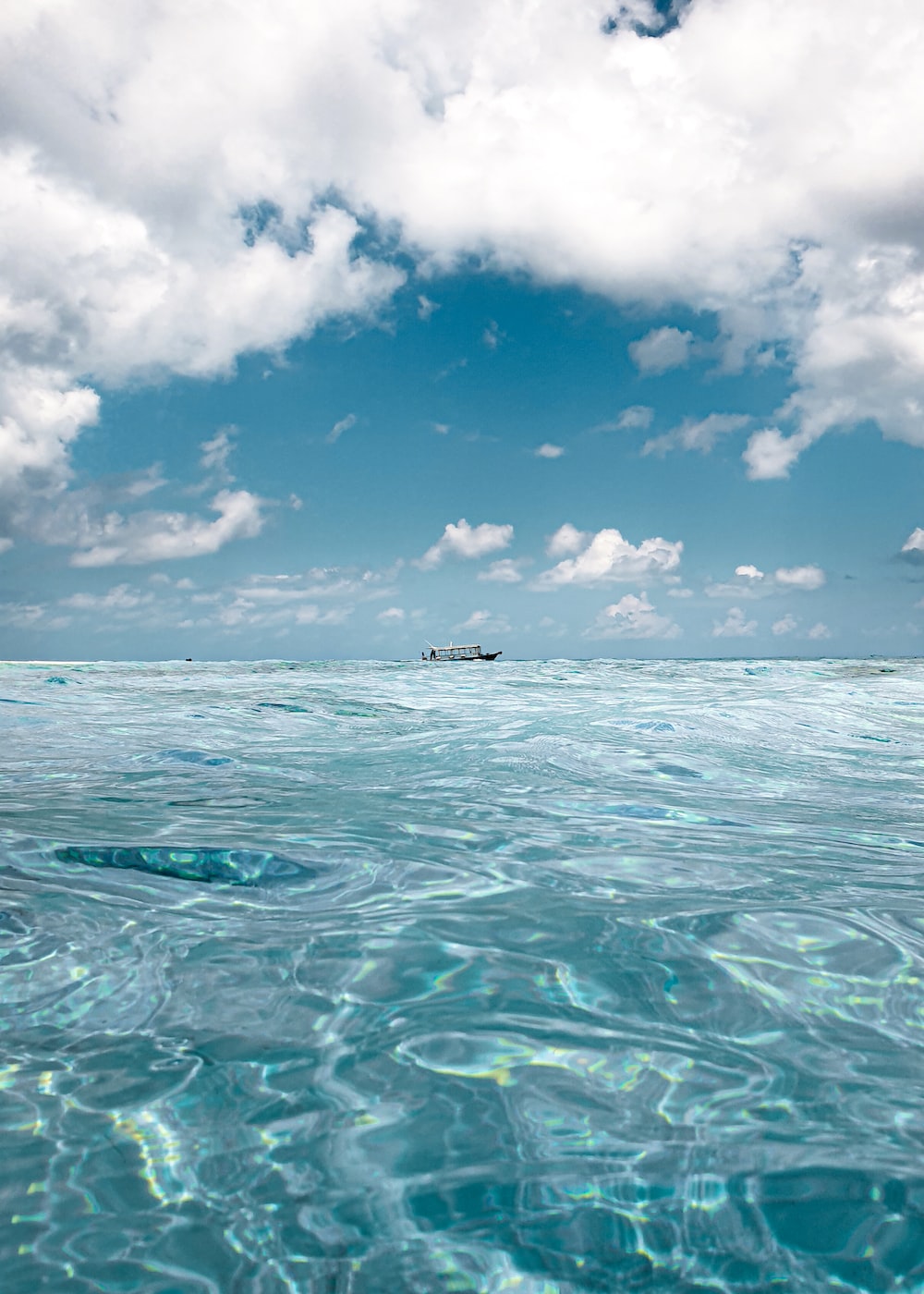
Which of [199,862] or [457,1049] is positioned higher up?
[199,862]

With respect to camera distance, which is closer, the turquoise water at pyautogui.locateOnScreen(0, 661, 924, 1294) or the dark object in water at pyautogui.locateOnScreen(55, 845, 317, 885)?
the turquoise water at pyautogui.locateOnScreen(0, 661, 924, 1294)

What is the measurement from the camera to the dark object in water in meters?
3.19

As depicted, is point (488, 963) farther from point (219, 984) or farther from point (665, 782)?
point (665, 782)

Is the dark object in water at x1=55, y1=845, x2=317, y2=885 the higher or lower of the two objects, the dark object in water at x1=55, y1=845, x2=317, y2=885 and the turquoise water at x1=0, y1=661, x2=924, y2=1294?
the higher

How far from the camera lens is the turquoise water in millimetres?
1320

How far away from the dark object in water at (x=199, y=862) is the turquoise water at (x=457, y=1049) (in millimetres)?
20

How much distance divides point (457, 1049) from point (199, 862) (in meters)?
1.89

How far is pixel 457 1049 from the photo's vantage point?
1893 mm

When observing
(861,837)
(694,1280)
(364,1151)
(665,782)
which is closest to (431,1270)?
(364,1151)

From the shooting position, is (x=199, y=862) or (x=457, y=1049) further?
(x=199, y=862)

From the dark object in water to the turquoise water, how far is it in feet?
0.07

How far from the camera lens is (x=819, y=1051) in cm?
190

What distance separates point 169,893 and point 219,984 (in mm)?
899

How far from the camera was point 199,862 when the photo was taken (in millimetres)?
3344
